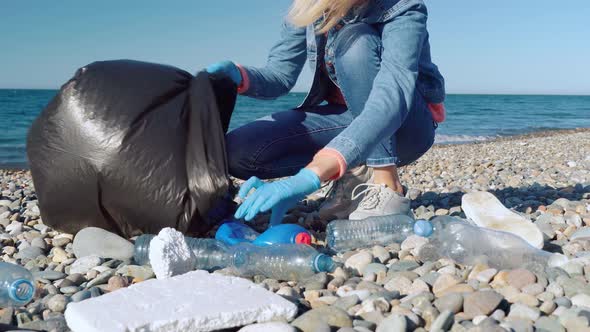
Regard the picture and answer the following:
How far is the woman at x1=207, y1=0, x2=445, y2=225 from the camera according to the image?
2125 mm

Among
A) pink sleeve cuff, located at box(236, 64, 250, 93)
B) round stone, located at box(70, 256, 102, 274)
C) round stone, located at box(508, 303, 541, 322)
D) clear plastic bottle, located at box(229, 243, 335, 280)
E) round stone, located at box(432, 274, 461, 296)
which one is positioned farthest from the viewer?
pink sleeve cuff, located at box(236, 64, 250, 93)

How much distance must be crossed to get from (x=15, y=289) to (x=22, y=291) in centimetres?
3

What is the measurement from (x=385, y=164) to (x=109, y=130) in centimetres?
124

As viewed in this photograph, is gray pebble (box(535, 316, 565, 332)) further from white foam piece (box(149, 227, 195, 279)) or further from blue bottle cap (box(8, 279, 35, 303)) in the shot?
blue bottle cap (box(8, 279, 35, 303))

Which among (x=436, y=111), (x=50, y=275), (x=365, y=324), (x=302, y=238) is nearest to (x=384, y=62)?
(x=436, y=111)

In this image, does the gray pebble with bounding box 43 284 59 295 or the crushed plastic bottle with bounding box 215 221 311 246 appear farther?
the crushed plastic bottle with bounding box 215 221 311 246

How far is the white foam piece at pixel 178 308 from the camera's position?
1362 mm

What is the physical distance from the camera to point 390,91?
2.25 m

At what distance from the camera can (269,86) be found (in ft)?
9.74

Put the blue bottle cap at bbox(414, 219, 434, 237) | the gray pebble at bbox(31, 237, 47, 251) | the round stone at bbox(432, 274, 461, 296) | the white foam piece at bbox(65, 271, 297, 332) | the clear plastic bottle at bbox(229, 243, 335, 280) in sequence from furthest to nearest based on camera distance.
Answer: the gray pebble at bbox(31, 237, 47, 251) < the blue bottle cap at bbox(414, 219, 434, 237) < the clear plastic bottle at bbox(229, 243, 335, 280) < the round stone at bbox(432, 274, 461, 296) < the white foam piece at bbox(65, 271, 297, 332)

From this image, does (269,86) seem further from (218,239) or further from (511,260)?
(511,260)

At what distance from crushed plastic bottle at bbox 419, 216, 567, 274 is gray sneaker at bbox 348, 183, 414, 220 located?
305 millimetres

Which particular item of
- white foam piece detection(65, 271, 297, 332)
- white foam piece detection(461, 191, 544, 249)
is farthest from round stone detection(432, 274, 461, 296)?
white foam piece detection(461, 191, 544, 249)

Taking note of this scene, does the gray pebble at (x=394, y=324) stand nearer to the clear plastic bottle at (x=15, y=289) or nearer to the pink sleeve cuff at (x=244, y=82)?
the clear plastic bottle at (x=15, y=289)
